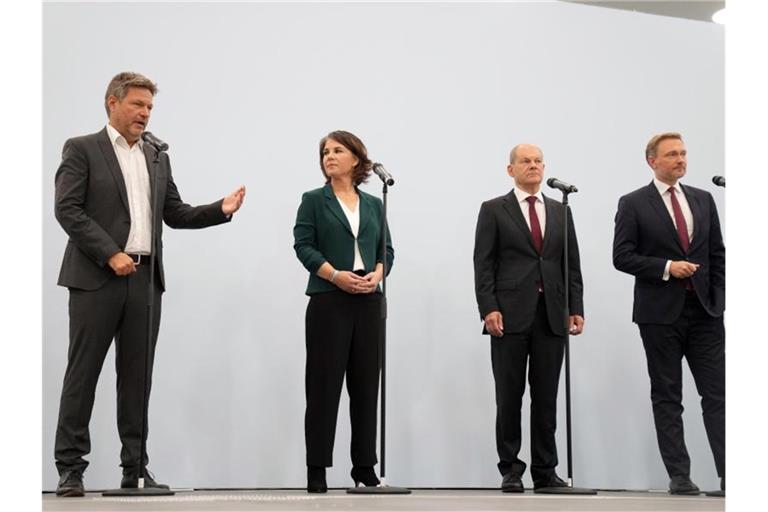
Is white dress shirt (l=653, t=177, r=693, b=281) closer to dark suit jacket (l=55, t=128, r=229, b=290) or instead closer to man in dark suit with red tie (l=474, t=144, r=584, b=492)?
man in dark suit with red tie (l=474, t=144, r=584, b=492)

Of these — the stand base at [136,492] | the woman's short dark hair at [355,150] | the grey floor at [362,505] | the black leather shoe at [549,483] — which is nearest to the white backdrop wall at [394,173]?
the black leather shoe at [549,483]

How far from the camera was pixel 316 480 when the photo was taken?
14.6 ft

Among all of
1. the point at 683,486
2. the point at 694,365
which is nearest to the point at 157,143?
the point at 694,365

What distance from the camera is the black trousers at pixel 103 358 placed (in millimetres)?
4047

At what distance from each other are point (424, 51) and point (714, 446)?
101 inches

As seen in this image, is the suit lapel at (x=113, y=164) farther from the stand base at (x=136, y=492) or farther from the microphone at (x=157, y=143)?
the stand base at (x=136, y=492)

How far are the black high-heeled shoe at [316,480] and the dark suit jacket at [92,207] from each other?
98 centimetres

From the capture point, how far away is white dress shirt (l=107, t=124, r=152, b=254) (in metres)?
4.20

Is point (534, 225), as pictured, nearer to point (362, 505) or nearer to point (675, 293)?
point (675, 293)

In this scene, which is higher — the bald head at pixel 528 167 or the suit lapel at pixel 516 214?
the bald head at pixel 528 167

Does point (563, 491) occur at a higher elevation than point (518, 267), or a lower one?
lower

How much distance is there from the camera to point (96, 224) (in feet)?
13.3

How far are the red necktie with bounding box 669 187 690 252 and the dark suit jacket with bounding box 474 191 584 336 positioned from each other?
476mm

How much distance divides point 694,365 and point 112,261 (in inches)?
104
